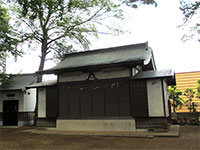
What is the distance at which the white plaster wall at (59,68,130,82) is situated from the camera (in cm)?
916

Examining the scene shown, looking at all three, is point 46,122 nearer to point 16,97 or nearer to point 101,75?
point 101,75

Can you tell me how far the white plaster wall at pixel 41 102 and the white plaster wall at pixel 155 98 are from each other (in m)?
5.92

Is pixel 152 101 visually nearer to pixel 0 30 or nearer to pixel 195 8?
pixel 195 8

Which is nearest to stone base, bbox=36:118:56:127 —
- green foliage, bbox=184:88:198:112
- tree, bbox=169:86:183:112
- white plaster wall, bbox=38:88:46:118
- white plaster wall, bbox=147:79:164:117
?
white plaster wall, bbox=38:88:46:118

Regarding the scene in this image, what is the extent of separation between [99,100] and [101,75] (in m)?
1.27

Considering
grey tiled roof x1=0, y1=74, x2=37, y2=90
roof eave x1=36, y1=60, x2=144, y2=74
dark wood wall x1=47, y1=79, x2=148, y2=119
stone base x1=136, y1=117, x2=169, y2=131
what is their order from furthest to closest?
grey tiled roof x1=0, y1=74, x2=37, y2=90
dark wood wall x1=47, y1=79, x2=148, y2=119
roof eave x1=36, y1=60, x2=144, y2=74
stone base x1=136, y1=117, x2=169, y2=131

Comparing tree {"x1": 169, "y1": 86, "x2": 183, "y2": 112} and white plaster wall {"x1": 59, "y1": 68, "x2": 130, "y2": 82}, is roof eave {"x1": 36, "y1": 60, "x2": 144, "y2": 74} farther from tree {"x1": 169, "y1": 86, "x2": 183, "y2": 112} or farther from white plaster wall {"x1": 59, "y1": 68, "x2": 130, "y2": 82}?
tree {"x1": 169, "y1": 86, "x2": 183, "y2": 112}

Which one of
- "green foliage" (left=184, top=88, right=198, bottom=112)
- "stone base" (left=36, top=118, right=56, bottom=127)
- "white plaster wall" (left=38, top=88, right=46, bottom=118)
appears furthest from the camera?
"green foliage" (left=184, top=88, right=198, bottom=112)

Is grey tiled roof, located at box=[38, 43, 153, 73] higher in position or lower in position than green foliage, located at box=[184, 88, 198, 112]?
higher

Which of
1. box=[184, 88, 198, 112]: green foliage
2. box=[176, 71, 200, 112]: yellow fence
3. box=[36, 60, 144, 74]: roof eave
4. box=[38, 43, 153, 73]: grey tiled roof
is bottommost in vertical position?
box=[184, 88, 198, 112]: green foliage

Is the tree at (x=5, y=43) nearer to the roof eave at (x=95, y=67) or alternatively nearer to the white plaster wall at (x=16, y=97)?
the white plaster wall at (x=16, y=97)

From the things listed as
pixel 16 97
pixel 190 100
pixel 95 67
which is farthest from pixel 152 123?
pixel 16 97

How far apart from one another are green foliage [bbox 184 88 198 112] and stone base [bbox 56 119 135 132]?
5729 mm

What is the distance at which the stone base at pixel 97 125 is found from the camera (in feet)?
28.6
